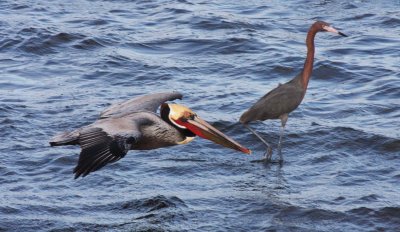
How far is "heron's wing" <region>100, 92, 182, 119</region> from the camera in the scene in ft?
38.1

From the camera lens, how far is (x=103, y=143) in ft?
32.0

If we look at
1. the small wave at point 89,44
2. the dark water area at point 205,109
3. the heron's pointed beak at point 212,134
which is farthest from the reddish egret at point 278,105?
the small wave at point 89,44

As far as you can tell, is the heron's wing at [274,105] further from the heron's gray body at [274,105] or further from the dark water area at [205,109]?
the dark water area at [205,109]

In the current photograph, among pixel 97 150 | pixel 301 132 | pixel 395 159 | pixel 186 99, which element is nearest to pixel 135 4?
pixel 186 99

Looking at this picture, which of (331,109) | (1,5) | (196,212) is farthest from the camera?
(1,5)

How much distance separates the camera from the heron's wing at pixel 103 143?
30.7ft

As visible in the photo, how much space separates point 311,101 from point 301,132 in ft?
5.12

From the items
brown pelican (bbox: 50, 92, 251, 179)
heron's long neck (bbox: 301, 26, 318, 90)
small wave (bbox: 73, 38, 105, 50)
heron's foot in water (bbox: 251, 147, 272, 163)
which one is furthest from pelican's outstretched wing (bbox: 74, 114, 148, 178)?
small wave (bbox: 73, 38, 105, 50)

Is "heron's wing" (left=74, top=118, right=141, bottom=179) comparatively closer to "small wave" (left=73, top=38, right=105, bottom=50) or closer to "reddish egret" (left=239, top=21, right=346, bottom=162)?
"reddish egret" (left=239, top=21, right=346, bottom=162)

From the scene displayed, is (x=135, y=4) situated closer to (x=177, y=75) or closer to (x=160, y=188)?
(x=177, y=75)

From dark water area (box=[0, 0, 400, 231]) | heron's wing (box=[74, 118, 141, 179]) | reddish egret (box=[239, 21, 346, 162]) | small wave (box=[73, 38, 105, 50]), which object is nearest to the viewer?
heron's wing (box=[74, 118, 141, 179])

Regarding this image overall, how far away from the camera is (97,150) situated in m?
9.62

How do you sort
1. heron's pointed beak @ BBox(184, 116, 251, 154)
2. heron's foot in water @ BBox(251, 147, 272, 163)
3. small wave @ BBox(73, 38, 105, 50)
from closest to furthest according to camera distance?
1. heron's pointed beak @ BBox(184, 116, 251, 154)
2. heron's foot in water @ BBox(251, 147, 272, 163)
3. small wave @ BBox(73, 38, 105, 50)

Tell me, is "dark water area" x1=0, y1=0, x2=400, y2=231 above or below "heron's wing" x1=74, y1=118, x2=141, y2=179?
below
